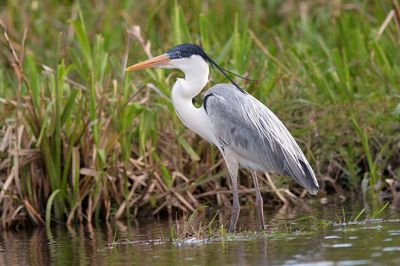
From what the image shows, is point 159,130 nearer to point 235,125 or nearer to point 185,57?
point 185,57

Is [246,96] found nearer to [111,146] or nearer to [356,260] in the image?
[111,146]

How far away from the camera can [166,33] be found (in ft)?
44.1

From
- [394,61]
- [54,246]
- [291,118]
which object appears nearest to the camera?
[54,246]

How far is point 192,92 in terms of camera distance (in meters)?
8.21

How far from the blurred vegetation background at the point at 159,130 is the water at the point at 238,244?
40cm

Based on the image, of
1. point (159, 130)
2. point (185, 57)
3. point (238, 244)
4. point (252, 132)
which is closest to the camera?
point (238, 244)

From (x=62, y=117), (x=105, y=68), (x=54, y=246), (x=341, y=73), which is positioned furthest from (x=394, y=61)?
(x=54, y=246)

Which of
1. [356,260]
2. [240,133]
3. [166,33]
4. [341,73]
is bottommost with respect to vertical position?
[356,260]

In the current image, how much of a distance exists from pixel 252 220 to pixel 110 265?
2496mm

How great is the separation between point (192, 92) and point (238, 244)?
1.78 metres

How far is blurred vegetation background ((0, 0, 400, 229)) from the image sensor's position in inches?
353

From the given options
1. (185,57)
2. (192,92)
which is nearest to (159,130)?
(192,92)

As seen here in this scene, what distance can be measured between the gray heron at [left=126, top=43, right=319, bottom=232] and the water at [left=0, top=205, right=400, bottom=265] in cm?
44

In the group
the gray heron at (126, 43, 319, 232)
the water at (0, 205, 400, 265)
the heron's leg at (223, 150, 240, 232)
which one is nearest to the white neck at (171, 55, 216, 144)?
the gray heron at (126, 43, 319, 232)
